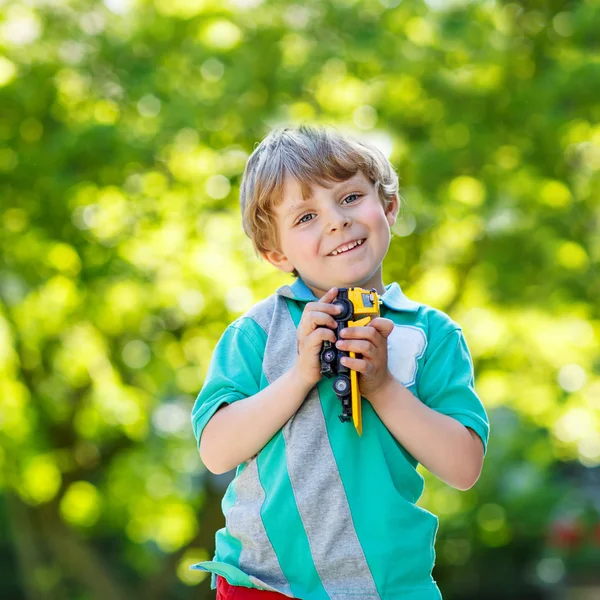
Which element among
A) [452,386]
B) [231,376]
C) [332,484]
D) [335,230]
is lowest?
[332,484]

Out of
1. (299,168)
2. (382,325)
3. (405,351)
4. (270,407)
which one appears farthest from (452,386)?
(299,168)

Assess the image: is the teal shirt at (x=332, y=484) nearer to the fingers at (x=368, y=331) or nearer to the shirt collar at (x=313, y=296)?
the shirt collar at (x=313, y=296)

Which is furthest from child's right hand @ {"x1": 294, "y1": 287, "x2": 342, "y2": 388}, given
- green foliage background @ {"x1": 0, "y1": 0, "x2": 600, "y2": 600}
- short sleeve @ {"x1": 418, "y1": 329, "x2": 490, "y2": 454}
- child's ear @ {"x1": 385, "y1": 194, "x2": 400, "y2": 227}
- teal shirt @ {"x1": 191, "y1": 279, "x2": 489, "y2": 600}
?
green foliage background @ {"x1": 0, "y1": 0, "x2": 600, "y2": 600}

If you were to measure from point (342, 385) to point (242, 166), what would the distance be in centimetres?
724

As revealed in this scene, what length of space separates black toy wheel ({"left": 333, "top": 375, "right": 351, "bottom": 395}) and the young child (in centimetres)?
3

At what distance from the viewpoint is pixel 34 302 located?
31.1 feet

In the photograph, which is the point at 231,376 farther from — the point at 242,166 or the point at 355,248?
the point at 242,166

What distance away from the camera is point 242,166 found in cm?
880

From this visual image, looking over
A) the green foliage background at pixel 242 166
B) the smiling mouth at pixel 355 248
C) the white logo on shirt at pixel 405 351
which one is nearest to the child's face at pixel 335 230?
the smiling mouth at pixel 355 248

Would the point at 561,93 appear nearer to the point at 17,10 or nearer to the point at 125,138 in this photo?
the point at 125,138

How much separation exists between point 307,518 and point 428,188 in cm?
695

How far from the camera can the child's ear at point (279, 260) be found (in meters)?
2.04

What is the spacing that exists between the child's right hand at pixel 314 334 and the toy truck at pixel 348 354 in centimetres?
1

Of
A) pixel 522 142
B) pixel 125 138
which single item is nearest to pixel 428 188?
pixel 522 142
